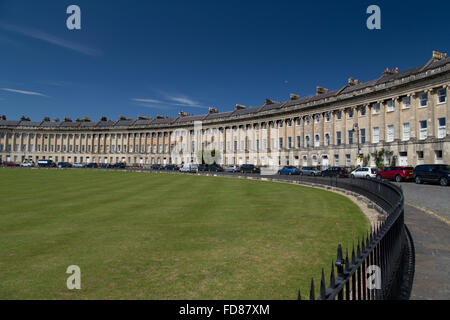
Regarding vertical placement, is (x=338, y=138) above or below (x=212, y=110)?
below

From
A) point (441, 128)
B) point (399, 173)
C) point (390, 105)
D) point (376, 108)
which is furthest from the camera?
point (376, 108)

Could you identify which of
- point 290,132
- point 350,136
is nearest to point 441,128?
point 350,136

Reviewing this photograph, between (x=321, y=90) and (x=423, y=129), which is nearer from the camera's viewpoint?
(x=423, y=129)

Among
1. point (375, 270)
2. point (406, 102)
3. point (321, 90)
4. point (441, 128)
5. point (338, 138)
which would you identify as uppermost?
point (321, 90)

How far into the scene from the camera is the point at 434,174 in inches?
1102

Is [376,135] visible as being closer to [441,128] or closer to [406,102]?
[406,102]

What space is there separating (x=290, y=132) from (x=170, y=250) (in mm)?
65519

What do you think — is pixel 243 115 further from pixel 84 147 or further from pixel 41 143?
pixel 41 143

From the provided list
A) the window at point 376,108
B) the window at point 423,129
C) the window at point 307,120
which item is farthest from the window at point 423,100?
the window at point 307,120

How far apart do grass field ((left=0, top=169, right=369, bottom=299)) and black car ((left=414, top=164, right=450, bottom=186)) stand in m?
18.9

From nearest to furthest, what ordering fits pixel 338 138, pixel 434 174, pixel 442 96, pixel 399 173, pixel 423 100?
pixel 434 174 < pixel 399 173 < pixel 442 96 < pixel 423 100 < pixel 338 138

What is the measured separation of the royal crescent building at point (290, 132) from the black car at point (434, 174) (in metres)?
12.7

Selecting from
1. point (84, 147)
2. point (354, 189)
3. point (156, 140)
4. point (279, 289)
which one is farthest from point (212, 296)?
point (84, 147)

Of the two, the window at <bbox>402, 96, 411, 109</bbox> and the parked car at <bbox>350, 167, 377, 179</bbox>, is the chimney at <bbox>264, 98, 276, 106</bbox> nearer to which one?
the window at <bbox>402, 96, 411, 109</bbox>
